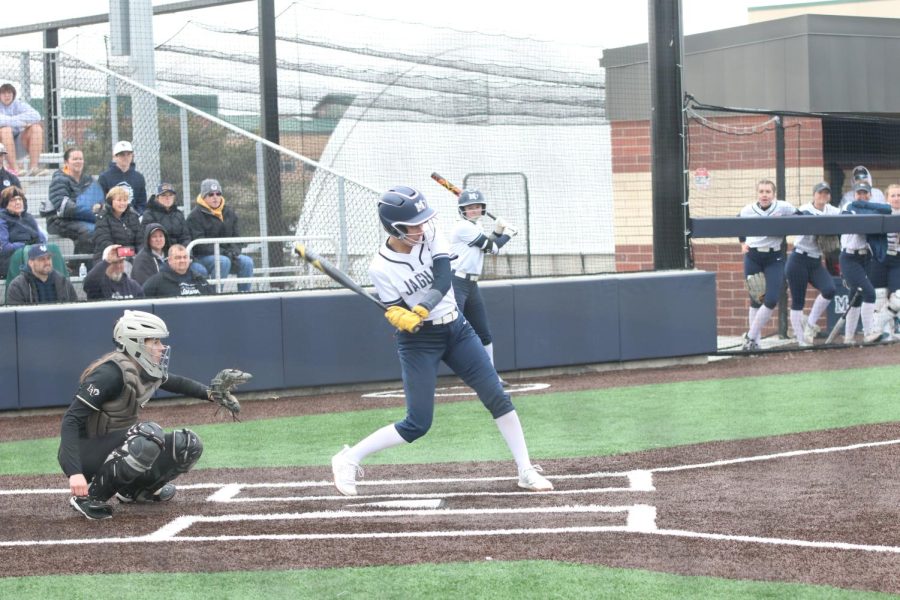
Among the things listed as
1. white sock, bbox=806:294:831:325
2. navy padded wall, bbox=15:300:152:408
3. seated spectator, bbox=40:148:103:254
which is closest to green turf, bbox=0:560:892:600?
navy padded wall, bbox=15:300:152:408

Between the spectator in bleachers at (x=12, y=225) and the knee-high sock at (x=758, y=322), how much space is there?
291 inches

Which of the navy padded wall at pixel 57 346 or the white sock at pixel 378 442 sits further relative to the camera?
the navy padded wall at pixel 57 346

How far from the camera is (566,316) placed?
41.9ft

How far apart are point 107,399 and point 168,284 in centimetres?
506

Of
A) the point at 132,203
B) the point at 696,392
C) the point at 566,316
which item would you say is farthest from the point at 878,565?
the point at 132,203

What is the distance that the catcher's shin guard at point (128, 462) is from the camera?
21.3ft

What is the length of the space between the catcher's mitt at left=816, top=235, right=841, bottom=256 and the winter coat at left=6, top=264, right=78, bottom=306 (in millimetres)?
8017

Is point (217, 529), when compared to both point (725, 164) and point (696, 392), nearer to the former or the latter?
point (696, 392)

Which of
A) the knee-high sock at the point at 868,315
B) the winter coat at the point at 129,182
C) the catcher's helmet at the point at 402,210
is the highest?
the winter coat at the point at 129,182

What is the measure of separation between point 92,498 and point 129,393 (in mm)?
552

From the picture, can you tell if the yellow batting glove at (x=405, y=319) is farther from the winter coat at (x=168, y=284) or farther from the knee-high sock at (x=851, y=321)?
the knee-high sock at (x=851, y=321)

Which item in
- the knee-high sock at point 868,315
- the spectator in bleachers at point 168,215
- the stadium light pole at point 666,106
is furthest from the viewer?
the knee-high sock at point 868,315

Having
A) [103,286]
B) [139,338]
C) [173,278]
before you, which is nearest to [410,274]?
[139,338]

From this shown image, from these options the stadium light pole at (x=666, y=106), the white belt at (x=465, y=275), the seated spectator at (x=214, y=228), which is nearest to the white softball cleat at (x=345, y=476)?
the white belt at (x=465, y=275)
